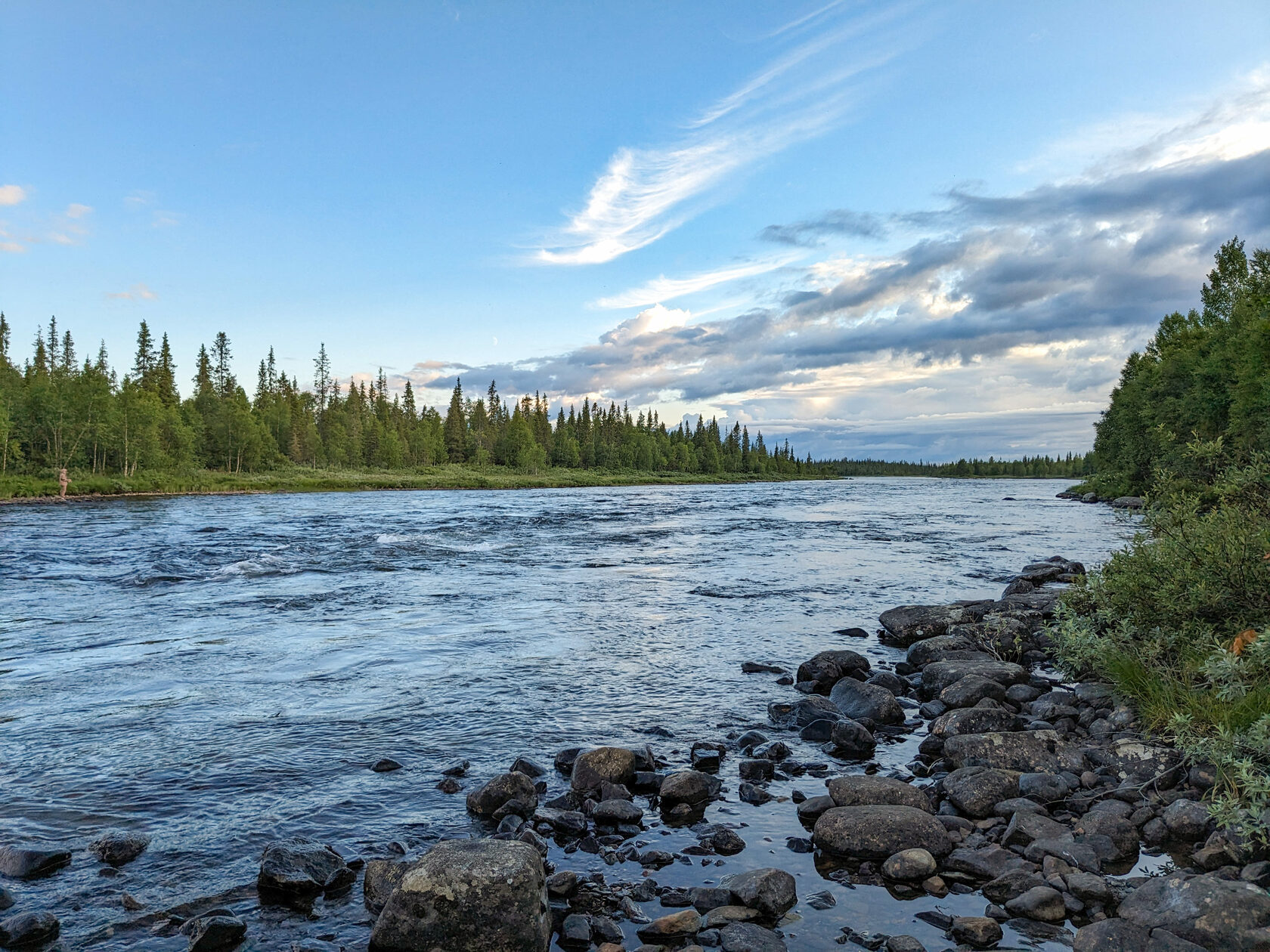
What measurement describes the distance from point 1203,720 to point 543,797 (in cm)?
687

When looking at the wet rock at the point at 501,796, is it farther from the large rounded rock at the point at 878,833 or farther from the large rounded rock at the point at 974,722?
the large rounded rock at the point at 974,722

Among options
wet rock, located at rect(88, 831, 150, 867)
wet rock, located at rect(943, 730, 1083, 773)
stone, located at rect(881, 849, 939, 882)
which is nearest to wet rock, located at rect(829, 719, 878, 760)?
wet rock, located at rect(943, 730, 1083, 773)

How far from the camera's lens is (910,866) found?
20.2ft

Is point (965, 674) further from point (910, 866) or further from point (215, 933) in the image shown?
point (215, 933)

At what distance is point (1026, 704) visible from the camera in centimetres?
1035

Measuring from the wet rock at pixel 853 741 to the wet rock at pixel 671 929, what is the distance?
13.8 ft

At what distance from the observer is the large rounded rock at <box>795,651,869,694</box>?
39.3ft

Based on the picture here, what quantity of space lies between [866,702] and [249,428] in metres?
103

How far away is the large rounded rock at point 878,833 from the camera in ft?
21.3

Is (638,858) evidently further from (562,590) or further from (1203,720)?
(562,590)

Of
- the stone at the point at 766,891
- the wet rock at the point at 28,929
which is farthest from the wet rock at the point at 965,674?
the wet rock at the point at 28,929

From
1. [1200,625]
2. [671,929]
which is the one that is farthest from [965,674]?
[671,929]

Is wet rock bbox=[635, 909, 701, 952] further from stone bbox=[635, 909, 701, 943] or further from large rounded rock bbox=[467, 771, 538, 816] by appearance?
large rounded rock bbox=[467, 771, 538, 816]

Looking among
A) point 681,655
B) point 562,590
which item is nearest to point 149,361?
point 562,590
